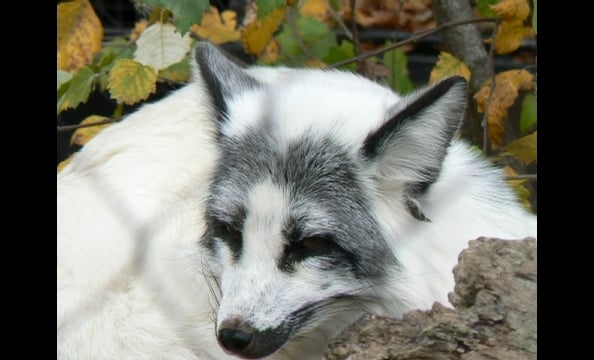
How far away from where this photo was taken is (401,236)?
9.41ft

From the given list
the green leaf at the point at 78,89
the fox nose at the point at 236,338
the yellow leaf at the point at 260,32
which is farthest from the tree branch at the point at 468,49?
the fox nose at the point at 236,338

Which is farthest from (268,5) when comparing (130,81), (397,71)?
(397,71)

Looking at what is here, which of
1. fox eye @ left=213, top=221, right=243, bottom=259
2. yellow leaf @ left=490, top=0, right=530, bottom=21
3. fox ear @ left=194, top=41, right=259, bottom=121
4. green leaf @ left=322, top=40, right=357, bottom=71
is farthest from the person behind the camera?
green leaf @ left=322, top=40, right=357, bottom=71

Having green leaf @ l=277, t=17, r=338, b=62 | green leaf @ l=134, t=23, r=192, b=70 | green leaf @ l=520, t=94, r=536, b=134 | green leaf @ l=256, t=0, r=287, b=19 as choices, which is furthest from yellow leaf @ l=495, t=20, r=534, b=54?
green leaf @ l=134, t=23, r=192, b=70

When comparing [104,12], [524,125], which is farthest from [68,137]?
[524,125]

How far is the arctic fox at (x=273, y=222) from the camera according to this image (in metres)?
2.69

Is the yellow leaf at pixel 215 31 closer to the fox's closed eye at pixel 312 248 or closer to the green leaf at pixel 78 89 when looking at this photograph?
the green leaf at pixel 78 89

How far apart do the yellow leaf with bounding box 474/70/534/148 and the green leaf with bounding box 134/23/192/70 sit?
4.32 feet

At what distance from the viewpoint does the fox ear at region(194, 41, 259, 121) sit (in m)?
3.06

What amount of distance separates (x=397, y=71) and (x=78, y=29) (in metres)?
1.69

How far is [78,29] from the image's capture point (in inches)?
167

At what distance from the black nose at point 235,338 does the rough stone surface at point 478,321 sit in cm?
28

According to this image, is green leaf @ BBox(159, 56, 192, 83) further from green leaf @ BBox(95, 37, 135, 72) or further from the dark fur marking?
the dark fur marking

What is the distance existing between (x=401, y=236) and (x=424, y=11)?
3.73m
